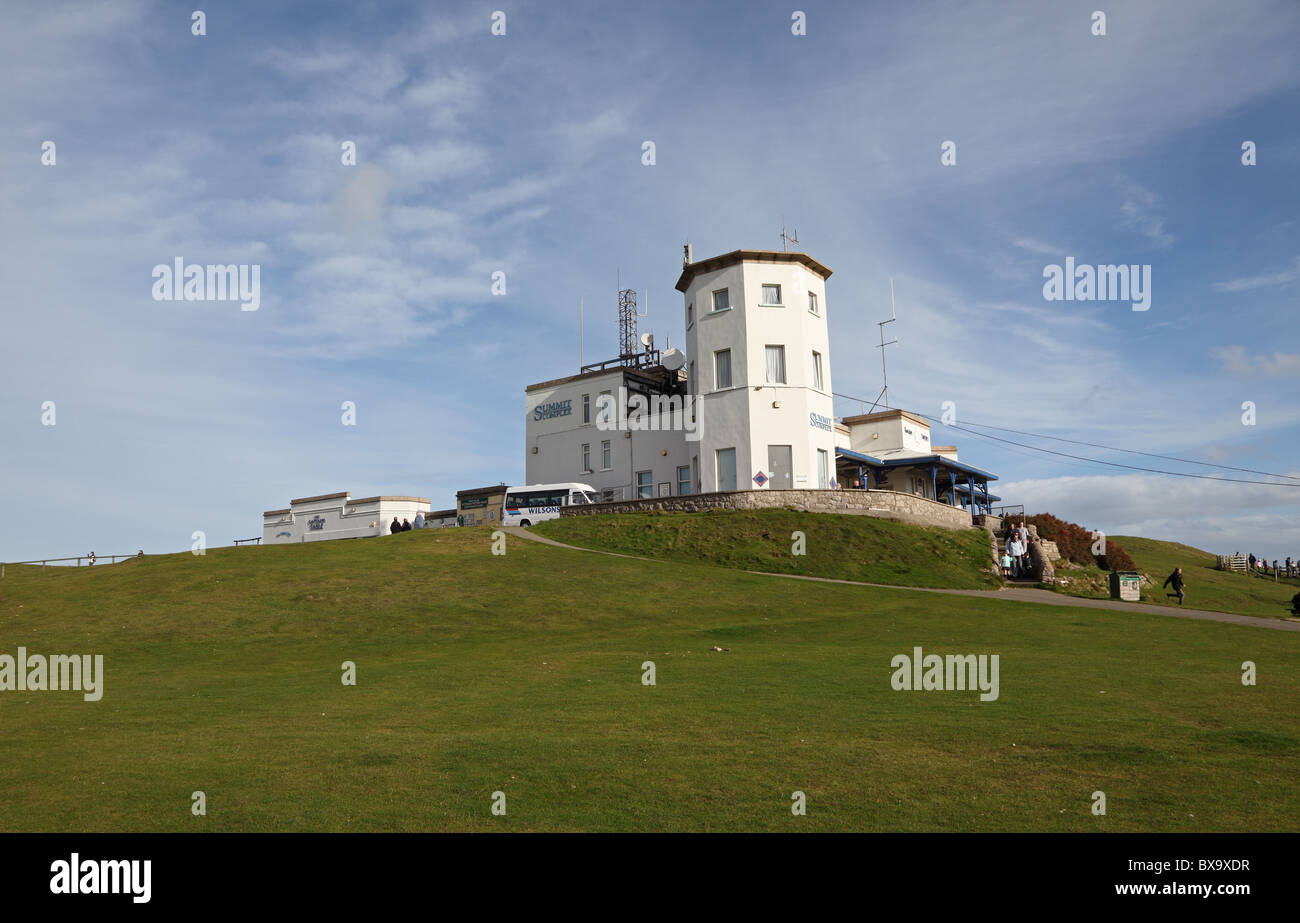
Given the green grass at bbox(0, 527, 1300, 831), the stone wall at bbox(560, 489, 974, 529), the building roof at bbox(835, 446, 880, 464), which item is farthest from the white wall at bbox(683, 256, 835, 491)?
the green grass at bbox(0, 527, 1300, 831)

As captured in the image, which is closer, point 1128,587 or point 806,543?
point 1128,587

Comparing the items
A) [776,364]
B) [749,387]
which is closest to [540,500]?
[749,387]

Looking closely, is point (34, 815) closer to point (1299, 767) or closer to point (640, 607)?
point (1299, 767)

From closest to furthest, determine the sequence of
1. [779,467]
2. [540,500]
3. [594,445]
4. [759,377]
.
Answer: [779,467] < [759,377] < [540,500] < [594,445]

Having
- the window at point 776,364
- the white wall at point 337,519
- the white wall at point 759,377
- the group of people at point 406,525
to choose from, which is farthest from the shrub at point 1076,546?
the white wall at point 337,519

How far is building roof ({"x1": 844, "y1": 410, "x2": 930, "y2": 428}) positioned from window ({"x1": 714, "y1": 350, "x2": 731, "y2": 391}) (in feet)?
52.0

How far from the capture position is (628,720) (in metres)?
11.1

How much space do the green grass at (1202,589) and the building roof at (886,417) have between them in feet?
53.7

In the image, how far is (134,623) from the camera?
930 inches

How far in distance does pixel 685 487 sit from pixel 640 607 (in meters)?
23.7

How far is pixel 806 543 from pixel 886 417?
2344 centimetres

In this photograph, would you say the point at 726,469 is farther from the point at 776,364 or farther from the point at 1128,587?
the point at 1128,587
